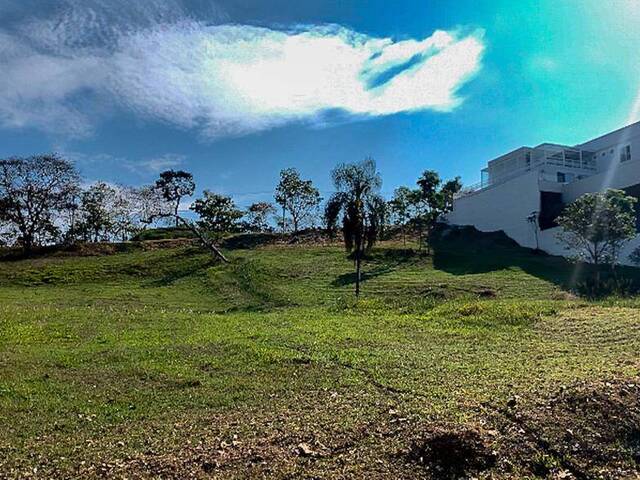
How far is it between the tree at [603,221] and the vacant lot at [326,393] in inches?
322

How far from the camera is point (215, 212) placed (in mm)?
38406

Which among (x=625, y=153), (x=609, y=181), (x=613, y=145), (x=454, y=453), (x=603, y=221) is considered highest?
(x=613, y=145)

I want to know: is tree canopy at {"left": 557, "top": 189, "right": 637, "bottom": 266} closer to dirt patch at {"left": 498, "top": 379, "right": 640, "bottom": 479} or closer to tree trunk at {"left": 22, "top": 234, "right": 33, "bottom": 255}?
dirt patch at {"left": 498, "top": 379, "right": 640, "bottom": 479}

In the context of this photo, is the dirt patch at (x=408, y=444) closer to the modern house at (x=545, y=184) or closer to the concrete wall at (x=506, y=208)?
the modern house at (x=545, y=184)

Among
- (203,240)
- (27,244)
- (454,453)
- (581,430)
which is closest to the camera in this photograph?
(454,453)

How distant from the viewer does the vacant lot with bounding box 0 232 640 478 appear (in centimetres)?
455

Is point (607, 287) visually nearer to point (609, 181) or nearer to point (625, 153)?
point (609, 181)

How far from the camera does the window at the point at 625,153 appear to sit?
38188 millimetres

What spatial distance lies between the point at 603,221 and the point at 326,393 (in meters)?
21.1

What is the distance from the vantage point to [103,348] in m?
10.2

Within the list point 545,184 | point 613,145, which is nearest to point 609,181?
point 545,184

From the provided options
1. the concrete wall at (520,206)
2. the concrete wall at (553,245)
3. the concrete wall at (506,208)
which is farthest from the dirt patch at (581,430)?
the concrete wall at (506,208)

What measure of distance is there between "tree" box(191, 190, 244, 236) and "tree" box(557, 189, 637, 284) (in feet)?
76.1

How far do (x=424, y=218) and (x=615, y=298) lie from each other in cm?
2096
